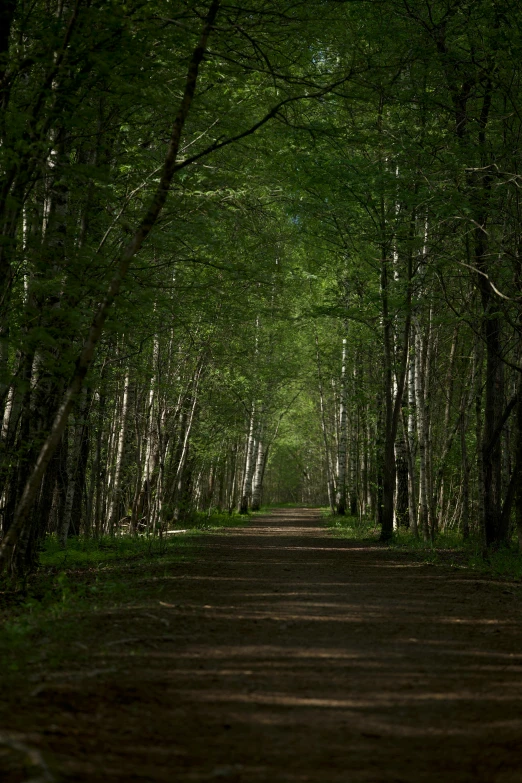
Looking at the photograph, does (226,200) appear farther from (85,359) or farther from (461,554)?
(461,554)

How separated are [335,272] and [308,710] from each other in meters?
18.1

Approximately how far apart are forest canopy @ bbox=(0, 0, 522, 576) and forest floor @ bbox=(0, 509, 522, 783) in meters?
1.95

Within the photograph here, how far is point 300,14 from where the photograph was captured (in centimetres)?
846

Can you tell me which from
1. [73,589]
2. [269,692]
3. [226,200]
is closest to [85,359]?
[269,692]

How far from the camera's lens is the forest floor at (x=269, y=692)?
322cm

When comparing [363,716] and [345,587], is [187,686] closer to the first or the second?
[363,716]

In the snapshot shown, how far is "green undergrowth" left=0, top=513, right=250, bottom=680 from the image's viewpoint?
515 cm

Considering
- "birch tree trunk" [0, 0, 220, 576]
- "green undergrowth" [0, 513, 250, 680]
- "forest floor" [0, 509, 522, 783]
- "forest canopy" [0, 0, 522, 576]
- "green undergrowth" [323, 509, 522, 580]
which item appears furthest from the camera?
"green undergrowth" [323, 509, 522, 580]

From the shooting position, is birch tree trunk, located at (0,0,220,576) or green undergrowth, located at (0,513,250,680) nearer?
green undergrowth, located at (0,513,250,680)

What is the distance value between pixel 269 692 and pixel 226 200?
792 cm

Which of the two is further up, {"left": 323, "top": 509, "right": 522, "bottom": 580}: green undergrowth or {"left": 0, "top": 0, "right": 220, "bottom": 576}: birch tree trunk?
{"left": 0, "top": 0, "right": 220, "bottom": 576}: birch tree trunk

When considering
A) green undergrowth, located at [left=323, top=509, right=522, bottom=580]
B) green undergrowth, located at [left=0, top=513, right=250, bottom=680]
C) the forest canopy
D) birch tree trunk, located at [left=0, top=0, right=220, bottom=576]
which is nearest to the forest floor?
green undergrowth, located at [left=0, top=513, right=250, bottom=680]

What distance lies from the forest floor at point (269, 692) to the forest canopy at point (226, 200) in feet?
6.40

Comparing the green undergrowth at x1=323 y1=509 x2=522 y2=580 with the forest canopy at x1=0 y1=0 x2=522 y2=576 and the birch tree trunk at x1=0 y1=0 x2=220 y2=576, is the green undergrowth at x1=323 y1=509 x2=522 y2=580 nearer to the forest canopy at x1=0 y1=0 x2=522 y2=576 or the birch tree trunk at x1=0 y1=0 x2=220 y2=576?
the forest canopy at x1=0 y1=0 x2=522 y2=576
